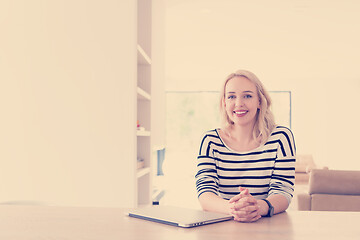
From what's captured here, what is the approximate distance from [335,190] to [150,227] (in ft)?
8.21

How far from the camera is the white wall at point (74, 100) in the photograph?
2072mm

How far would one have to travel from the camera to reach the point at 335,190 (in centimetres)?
309

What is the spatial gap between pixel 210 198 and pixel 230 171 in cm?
22

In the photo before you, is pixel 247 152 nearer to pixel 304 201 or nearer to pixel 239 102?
pixel 239 102

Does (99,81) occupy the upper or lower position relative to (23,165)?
upper

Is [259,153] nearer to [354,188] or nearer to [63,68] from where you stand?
[63,68]

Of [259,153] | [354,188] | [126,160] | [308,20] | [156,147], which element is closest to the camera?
[259,153]

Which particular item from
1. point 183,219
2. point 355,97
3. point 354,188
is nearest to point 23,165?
point 183,219

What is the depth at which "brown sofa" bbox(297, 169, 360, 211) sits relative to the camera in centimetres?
303

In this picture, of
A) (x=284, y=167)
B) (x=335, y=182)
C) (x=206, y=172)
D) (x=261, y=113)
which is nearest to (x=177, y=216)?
(x=206, y=172)

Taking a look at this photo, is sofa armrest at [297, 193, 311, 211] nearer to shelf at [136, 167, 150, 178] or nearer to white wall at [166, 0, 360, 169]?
shelf at [136, 167, 150, 178]

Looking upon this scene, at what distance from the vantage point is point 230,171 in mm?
1571

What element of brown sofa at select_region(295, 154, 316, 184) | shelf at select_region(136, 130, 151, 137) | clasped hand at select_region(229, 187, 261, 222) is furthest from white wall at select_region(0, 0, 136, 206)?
brown sofa at select_region(295, 154, 316, 184)

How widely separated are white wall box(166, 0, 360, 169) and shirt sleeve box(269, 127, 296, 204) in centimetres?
290
